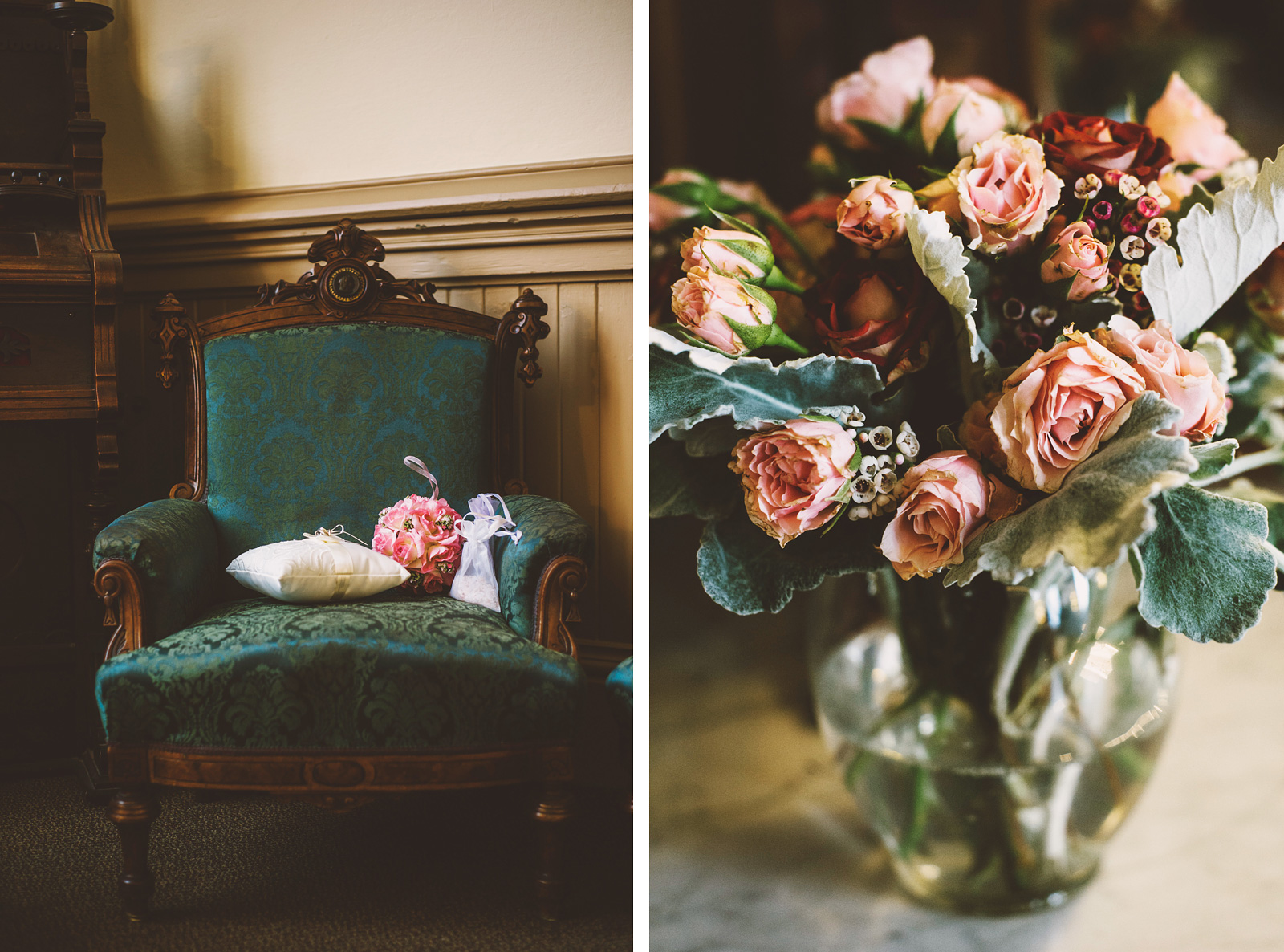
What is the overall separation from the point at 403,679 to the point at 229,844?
0.51 m

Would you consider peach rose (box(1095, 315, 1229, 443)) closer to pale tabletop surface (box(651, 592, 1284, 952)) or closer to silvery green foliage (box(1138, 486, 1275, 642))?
silvery green foliage (box(1138, 486, 1275, 642))

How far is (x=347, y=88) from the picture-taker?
5.40 ft

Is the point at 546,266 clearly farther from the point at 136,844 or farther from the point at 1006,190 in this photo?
the point at 1006,190

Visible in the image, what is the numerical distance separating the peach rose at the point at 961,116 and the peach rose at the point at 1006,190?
30 millimetres

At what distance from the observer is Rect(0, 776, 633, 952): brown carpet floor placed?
3.51 ft

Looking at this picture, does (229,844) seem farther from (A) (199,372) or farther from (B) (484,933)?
(A) (199,372)

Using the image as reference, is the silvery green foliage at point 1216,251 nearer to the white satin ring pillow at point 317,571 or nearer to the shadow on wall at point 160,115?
the white satin ring pillow at point 317,571

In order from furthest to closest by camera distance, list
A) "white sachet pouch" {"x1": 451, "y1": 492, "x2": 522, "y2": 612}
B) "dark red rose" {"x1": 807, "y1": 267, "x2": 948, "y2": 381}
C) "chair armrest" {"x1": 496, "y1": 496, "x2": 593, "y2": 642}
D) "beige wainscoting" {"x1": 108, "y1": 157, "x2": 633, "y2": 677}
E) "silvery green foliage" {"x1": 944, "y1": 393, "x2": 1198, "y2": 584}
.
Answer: "beige wainscoting" {"x1": 108, "y1": 157, "x2": 633, "y2": 677}, "white sachet pouch" {"x1": 451, "y1": 492, "x2": 522, "y2": 612}, "chair armrest" {"x1": 496, "y1": 496, "x2": 593, "y2": 642}, "dark red rose" {"x1": 807, "y1": 267, "x2": 948, "y2": 381}, "silvery green foliage" {"x1": 944, "y1": 393, "x2": 1198, "y2": 584}

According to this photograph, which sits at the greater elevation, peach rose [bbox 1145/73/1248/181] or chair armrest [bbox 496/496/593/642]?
peach rose [bbox 1145/73/1248/181]

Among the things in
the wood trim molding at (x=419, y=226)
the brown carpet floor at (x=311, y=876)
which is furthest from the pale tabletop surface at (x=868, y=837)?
the wood trim molding at (x=419, y=226)

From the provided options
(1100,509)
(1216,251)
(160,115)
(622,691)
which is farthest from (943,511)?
(160,115)

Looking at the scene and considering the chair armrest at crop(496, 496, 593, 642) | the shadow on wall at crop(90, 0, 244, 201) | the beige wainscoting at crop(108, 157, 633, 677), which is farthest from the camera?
the shadow on wall at crop(90, 0, 244, 201)

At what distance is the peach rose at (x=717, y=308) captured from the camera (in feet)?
1.34

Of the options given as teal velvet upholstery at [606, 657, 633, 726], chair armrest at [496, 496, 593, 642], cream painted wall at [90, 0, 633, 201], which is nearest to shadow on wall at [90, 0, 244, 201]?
cream painted wall at [90, 0, 633, 201]
